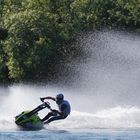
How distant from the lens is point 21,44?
1596 inches

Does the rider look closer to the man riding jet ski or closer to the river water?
the man riding jet ski

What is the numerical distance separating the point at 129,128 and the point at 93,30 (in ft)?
61.0

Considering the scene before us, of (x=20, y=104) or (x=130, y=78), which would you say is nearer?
(x=20, y=104)

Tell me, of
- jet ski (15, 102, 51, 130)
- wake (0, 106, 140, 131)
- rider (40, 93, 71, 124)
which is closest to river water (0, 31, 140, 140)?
wake (0, 106, 140, 131)

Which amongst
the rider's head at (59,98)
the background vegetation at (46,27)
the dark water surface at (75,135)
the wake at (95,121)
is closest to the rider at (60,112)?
the rider's head at (59,98)

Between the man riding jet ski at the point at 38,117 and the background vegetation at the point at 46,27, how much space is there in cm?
1530

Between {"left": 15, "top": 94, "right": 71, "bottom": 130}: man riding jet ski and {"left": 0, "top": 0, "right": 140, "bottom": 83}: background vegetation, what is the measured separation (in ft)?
50.2

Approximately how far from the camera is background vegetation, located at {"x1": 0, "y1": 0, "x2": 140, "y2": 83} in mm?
40594

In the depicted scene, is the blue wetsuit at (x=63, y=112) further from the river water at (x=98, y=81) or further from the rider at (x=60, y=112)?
the river water at (x=98, y=81)

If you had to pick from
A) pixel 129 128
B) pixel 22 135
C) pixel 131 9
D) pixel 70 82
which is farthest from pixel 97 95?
pixel 22 135

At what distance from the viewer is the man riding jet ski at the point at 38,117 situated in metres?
24.5

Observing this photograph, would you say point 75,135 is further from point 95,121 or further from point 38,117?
point 95,121

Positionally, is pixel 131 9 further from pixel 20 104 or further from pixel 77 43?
pixel 20 104

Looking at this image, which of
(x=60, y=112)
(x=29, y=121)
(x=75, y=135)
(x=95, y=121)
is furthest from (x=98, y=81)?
(x=75, y=135)
